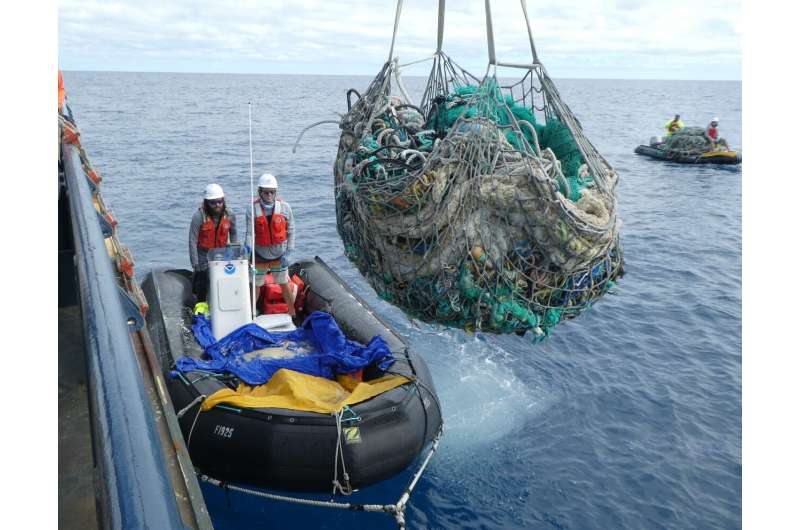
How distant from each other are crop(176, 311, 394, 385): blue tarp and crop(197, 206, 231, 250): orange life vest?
88 cm

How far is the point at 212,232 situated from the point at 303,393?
244 cm

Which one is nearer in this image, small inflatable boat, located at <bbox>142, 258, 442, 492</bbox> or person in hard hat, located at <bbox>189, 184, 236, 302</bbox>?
small inflatable boat, located at <bbox>142, 258, 442, 492</bbox>

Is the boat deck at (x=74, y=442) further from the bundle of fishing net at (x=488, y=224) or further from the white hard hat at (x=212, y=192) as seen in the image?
the white hard hat at (x=212, y=192)

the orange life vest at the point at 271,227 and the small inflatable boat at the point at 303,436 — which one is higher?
the orange life vest at the point at 271,227

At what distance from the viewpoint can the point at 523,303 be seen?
5.36m

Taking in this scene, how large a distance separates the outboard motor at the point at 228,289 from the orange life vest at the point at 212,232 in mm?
289

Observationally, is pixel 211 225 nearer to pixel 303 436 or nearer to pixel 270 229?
pixel 270 229

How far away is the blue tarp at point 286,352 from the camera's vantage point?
21.6 ft

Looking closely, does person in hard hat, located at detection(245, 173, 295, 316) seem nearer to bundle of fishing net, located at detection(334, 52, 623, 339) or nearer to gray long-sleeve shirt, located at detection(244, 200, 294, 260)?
gray long-sleeve shirt, located at detection(244, 200, 294, 260)

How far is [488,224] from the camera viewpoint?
518cm

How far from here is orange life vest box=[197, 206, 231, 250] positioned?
7.37 meters

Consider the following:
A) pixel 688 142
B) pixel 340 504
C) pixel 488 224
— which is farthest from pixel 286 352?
pixel 688 142

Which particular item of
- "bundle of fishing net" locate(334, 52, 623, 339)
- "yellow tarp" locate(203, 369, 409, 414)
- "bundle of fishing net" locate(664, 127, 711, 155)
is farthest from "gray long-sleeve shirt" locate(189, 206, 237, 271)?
"bundle of fishing net" locate(664, 127, 711, 155)

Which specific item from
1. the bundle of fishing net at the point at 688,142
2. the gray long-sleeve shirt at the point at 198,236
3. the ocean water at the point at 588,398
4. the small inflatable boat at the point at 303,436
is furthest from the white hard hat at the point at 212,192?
the bundle of fishing net at the point at 688,142
